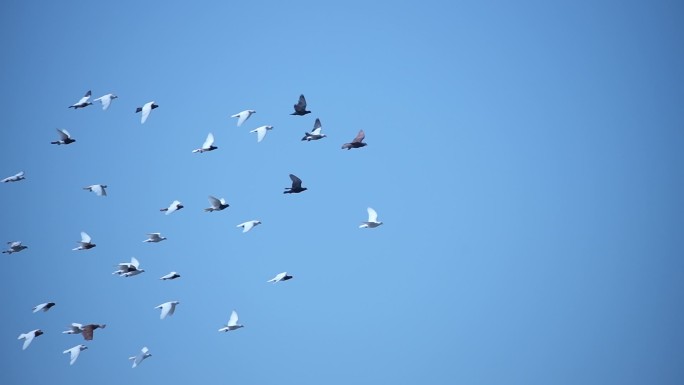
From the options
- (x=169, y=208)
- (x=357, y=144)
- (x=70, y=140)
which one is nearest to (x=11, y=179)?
(x=70, y=140)

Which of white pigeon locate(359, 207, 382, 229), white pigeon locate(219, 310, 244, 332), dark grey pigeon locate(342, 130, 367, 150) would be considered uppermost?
dark grey pigeon locate(342, 130, 367, 150)

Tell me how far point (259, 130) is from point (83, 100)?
28.3ft

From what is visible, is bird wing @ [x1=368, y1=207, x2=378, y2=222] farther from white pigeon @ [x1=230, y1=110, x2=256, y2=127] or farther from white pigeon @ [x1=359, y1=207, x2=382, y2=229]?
white pigeon @ [x1=230, y1=110, x2=256, y2=127]

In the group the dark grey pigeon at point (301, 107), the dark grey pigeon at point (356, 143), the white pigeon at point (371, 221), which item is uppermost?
the dark grey pigeon at point (301, 107)

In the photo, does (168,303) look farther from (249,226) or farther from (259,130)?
(259,130)

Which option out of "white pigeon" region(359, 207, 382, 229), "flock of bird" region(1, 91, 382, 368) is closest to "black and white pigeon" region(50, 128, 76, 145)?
→ "flock of bird" region(1, 91, 382, 368)

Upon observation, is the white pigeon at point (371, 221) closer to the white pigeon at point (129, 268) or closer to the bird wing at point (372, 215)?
the bird wing at point (372, 215)

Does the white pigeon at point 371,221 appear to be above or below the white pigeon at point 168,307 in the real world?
above

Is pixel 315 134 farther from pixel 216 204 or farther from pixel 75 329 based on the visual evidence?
pixel 75 329

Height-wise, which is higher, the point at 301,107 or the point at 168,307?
the point at 301,107

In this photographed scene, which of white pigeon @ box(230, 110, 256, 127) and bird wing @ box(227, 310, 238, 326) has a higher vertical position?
white pigeon @ box(230, 110, 256, 127)

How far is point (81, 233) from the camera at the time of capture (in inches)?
2256

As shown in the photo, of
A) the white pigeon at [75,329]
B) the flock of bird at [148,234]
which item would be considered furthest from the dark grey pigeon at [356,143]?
the white pigeon at [75,329]

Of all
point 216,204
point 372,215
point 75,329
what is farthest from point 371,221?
point 75,329
